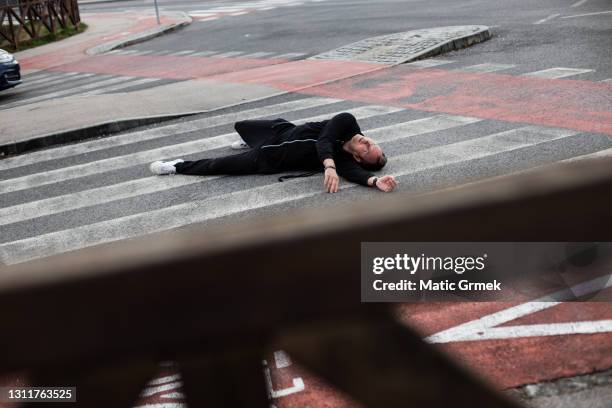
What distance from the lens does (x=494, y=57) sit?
44.8ft

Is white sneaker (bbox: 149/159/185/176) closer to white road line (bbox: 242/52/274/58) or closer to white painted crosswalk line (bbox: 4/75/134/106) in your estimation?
white painted crosswalk line (bbox: 4/75/134/106)

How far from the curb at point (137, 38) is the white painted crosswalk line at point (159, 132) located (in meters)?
12.8

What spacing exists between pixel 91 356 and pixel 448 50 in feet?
47.4

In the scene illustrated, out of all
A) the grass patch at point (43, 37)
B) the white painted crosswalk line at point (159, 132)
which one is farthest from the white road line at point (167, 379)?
the grass patch at point (43, 37)

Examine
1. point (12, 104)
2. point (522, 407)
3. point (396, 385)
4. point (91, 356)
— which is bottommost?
point (12, 104)

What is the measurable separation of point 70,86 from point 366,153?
1130cm

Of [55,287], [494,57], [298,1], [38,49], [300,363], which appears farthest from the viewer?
[298,1]

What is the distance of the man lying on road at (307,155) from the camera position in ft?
24.7

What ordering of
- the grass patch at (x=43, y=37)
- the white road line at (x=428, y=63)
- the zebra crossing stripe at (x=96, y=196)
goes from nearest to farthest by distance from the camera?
the zebra crossing stripe at (x=96, y=196), the white road line at (x=428, y=63), the grass patch at (x=43, y=37)

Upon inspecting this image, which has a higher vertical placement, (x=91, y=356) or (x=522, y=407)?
(x=91, y=356)

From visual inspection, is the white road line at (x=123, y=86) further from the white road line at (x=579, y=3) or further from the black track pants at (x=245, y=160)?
the white road line at (x=579, y=3)

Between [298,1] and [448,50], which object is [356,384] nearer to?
[448,50]

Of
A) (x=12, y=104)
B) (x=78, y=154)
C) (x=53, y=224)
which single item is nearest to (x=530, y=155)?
(x=53, y=224)

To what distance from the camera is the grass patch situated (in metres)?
26.4
